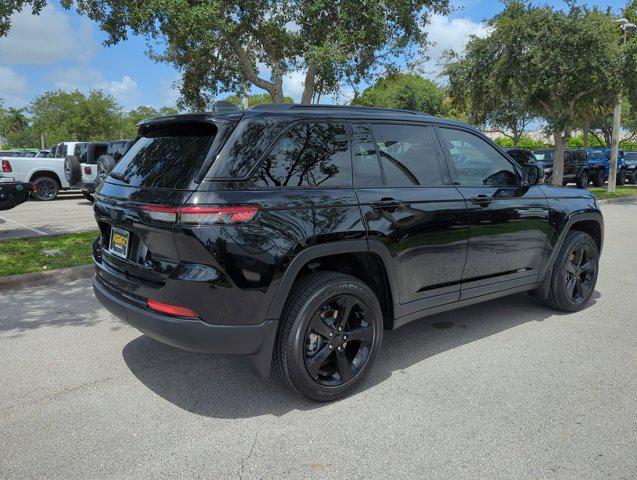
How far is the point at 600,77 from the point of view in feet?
48.2

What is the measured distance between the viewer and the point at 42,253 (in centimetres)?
706

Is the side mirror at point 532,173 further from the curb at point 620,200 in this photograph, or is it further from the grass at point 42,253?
the curb at point 620,200

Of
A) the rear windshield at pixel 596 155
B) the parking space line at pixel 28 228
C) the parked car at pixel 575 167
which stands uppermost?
the rear windshield at pixel 596 155

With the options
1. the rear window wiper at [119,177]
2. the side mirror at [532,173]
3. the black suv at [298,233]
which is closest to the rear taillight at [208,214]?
the black suv at [298,233]

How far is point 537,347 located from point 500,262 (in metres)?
0.74

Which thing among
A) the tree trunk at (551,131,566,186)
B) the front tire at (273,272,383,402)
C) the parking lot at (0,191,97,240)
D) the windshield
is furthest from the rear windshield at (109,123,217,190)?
the windshield

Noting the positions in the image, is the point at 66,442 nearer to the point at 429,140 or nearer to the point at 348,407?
the point at 348,407

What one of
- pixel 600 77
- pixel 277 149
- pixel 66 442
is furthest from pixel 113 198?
pixel 600 77

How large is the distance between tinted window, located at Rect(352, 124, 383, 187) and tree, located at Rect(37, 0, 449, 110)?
9005 mm

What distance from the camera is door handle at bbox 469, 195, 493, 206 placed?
12.8 feet

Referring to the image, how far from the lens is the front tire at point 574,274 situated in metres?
4.75

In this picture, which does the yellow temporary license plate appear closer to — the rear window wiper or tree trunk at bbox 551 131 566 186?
the rear window wiper

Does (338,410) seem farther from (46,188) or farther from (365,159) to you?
(46,188)

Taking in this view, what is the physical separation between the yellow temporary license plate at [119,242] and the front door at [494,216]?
7.98 feet
